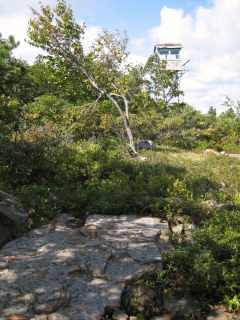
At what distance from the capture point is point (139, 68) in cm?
2425

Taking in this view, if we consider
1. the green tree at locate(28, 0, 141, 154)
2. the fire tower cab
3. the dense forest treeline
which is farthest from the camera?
the fire tower cab

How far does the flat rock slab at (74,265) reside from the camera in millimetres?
2896

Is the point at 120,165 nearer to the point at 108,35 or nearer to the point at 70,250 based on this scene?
the point at 70,250

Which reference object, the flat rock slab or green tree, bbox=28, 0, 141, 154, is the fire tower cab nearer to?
green tree, bbox=28, 0, 141, 154

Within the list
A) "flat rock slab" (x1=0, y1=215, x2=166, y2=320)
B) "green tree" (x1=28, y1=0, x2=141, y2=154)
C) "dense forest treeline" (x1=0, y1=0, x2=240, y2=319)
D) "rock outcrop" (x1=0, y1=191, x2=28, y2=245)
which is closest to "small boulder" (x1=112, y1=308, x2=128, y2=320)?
"flat rock slab" (x1=0, y1=215, x2=166, y2=320)

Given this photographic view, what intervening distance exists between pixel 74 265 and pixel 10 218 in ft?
4.90

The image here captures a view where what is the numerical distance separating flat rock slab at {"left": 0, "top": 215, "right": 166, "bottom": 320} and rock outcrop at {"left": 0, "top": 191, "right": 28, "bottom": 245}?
0.21 m

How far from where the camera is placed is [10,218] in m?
4.40

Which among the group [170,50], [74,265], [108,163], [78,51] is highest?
[170,50]

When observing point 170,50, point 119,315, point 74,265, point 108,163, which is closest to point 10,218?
point 74,265

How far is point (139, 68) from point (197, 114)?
7163mm

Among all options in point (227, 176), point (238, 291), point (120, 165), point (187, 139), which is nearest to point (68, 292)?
point (238, 291)

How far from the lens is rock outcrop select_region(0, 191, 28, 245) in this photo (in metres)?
4.37

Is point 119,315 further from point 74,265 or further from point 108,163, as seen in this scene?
point 108,163
